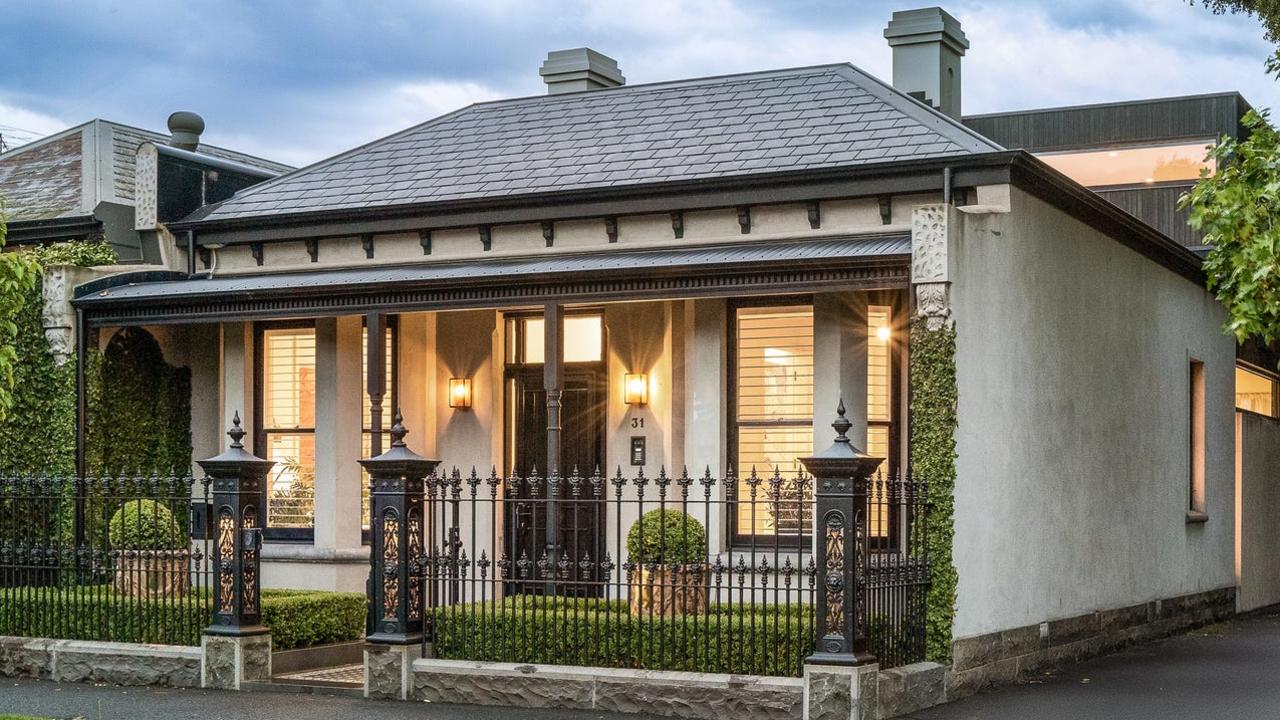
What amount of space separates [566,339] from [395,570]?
4.54 meters

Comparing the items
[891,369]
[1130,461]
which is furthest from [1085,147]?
[891,369]

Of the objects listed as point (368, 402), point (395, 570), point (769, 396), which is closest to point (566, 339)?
point (368, 402)

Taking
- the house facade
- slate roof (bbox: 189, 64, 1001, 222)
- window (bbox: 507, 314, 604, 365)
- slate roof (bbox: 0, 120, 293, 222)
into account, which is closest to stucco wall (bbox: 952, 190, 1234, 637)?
the house facade

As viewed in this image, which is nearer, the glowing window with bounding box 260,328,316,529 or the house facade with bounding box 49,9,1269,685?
the house facade with bounding box 49,9,1269,685

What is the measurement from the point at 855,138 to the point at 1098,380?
127 inches

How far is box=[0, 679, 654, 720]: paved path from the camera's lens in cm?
1092

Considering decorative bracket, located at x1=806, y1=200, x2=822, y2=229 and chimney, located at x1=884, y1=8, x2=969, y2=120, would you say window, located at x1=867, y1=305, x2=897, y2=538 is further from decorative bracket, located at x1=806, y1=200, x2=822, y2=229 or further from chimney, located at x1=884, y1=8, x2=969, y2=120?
chimney, located at x1=884, y1=8, x2=969, y2=120

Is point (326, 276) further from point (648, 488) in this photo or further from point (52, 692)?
point (52, 692)

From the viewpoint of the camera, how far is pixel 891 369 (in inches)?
560

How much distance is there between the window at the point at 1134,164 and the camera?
2773cm

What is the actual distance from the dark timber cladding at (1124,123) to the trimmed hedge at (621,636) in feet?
61.0

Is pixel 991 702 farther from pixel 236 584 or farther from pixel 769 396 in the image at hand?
pixel 236 584

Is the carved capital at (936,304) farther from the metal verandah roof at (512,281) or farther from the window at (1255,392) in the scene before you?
the window at (1255,392)

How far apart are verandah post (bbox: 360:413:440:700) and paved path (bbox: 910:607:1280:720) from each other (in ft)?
11.8
